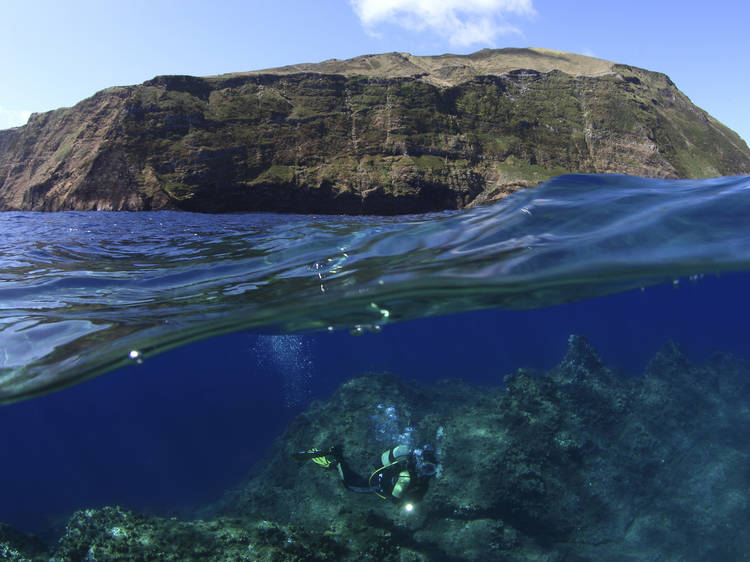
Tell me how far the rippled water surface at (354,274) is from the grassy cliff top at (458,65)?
31800 millimetres

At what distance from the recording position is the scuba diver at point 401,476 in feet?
22.2

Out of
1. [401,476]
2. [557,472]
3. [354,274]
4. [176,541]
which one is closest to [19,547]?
[176,541]

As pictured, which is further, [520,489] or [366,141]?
[366,141]

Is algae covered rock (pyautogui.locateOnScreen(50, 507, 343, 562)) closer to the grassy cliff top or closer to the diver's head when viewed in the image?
the diver's head

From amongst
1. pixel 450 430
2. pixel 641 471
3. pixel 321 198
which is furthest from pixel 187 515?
pixel 321 198

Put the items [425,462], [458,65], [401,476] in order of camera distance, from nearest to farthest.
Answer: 1. [401,476]
2. [425,462]
3. [458,65]

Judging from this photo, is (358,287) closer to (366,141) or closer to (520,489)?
(520,489)

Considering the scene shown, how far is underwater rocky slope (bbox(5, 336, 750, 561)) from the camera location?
588cm

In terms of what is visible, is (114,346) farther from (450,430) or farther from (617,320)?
(617,320)

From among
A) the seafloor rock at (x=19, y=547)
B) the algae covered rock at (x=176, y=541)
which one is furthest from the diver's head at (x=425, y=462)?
the seafloor rock at (x=19, y=547)

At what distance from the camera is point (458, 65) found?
1575 inches

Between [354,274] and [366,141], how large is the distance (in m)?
25.3

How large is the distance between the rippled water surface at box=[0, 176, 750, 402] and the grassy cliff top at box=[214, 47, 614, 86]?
31800mm

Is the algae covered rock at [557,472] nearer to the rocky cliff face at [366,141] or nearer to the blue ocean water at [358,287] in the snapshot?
the blue ocean water at [358,287]
